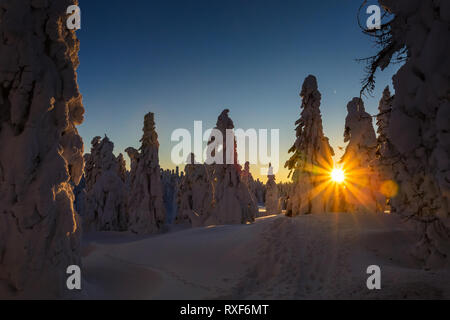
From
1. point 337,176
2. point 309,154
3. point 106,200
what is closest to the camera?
point 309,154

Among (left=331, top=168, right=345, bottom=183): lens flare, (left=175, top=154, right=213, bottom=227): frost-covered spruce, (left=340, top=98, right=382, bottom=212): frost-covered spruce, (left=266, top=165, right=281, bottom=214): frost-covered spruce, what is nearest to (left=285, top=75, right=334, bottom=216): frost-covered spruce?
(left=331, top=168, right=345, bottom=183): lens flare

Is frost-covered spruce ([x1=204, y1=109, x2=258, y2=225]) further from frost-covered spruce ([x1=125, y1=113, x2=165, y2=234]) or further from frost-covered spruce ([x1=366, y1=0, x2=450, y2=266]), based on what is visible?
frost-covered spruce ([x1=366, y1=0, x2=450, y2=266])

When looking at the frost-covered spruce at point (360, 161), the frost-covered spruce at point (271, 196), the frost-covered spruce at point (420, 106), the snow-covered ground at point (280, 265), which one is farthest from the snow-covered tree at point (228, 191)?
the frost-covered spruce at point (271, 196)

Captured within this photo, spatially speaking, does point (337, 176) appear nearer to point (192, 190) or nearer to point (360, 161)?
point (360, 161)

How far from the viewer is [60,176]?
7027mm

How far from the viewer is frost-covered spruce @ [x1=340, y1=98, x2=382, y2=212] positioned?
20.6 meters

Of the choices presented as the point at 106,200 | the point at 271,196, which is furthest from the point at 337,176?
the point at 271,196

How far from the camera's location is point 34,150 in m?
6.71

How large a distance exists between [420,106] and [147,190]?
23.2m

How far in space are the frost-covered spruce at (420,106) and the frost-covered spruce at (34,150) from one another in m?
8.56

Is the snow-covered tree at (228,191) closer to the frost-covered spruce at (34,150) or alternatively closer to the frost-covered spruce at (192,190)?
the frost-covered spruce at (192,190)

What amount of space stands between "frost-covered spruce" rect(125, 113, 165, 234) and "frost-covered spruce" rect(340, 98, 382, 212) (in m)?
17.5

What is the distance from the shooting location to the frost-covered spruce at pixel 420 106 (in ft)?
15.9
